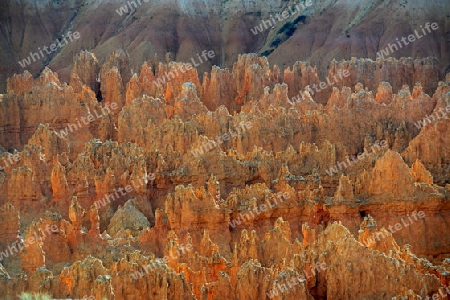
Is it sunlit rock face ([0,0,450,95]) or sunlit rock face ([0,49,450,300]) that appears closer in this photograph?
sunlit rock face ([0,49,450,300])

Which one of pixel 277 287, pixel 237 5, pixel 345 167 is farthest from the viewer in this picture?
pixel 237 5

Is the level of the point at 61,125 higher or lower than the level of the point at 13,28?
lower

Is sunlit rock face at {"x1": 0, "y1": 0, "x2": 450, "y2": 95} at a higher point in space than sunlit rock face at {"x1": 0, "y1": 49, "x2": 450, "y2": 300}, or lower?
higher

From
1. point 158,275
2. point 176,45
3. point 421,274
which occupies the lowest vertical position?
point 421,274

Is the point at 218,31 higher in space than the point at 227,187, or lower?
higher

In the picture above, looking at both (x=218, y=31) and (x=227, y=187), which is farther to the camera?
(x=218, y=31)

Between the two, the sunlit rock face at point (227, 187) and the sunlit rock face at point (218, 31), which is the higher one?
the sunlit rock face at point (218, 31)

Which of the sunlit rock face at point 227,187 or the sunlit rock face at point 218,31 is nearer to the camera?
the sunlit rock face at point 227,187

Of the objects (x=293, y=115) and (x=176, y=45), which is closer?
(x=293, y=115)

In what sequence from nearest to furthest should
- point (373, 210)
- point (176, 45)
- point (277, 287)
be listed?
point (277, 287) < point (373, 210) < point (176, 45)

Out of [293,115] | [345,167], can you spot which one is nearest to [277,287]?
[345,167]

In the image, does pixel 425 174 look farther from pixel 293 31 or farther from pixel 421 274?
pixel 293 31
